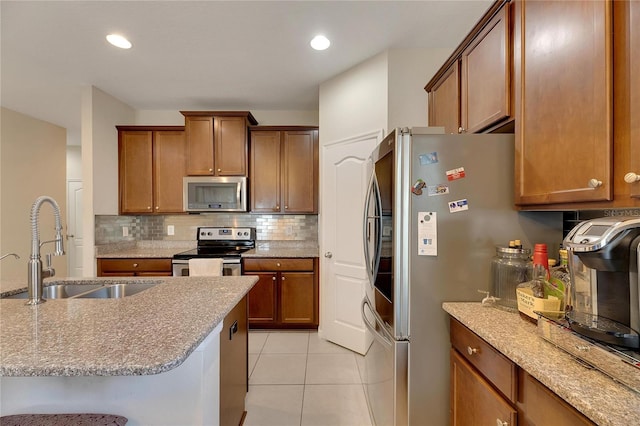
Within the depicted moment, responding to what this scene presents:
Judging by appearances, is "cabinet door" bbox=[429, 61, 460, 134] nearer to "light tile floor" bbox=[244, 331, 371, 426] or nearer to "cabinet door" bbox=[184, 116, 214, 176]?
"light tile floor" bbox=[244, 331, 371, 426]

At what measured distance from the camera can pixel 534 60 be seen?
1159 millimetres

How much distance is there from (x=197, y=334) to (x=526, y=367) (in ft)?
3.18

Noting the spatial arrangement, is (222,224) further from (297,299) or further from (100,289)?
(100,289)

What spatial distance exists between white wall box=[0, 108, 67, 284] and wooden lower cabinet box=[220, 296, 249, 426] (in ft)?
11.4

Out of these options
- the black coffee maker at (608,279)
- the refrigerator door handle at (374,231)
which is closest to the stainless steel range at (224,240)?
the refrigerator door handle at (374,231)

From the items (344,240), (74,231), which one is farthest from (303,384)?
(74,231)

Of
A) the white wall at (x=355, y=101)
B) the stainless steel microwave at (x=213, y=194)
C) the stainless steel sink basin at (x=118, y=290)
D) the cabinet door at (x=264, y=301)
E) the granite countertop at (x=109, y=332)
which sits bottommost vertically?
the cabinet door at (x=264, y=301)

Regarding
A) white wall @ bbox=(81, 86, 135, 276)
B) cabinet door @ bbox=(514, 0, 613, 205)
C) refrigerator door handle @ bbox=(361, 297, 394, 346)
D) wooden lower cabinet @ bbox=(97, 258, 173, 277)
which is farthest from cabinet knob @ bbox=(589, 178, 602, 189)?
white wall @ bbox=(81, 86, 135, 276)

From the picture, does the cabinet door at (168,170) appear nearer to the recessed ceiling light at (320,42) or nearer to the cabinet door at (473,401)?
the recessed ceiling light at (320,42)

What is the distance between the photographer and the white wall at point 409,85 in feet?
→ 7.93

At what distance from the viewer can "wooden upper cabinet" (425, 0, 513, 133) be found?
132cm

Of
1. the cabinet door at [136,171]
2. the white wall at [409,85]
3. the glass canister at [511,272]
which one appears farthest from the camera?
the cabinet door at [136,171]

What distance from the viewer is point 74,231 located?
525cm

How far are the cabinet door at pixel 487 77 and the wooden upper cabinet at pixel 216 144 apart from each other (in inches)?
96.8
